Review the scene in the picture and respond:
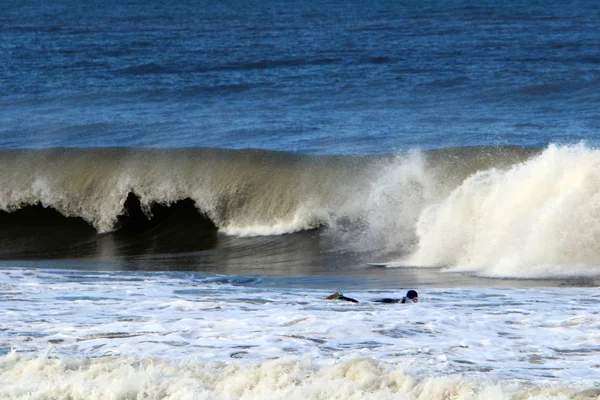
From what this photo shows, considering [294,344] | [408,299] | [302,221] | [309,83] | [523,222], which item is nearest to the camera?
[294,344]

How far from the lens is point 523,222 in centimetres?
1353

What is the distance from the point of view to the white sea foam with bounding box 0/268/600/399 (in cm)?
760

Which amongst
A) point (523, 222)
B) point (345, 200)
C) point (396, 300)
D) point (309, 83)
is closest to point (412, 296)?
point (396, 300)

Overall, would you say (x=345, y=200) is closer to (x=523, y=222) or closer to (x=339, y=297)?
(x=523, y=222)

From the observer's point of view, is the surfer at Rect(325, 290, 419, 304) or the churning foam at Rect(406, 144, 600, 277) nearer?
the surfer at Rect(325, 290, 419, 304)

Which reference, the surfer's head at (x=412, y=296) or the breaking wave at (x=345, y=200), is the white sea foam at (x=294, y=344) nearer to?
the surfer's head at (x=412, y=296)

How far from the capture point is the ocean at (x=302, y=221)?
808 cm

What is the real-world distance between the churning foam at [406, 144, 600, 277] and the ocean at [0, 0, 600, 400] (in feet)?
0.11

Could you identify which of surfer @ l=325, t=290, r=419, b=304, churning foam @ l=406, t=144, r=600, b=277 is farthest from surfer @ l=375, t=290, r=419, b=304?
churning foam @ l=406, t=144, r=600, b=277

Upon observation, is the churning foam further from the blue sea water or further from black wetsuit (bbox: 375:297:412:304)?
the blue sea water

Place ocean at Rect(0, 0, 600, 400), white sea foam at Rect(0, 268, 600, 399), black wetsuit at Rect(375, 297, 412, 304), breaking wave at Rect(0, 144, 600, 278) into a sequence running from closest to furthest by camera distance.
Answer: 1. white sea foam at Rect(0, 268, 600, 399)
2. ocean at Rect(0, 0, 600, 400)
3. black wetsuit at Rect(375, 297, 412, 304)
4. breaking wave at Rect(0, 144, 600, 278)

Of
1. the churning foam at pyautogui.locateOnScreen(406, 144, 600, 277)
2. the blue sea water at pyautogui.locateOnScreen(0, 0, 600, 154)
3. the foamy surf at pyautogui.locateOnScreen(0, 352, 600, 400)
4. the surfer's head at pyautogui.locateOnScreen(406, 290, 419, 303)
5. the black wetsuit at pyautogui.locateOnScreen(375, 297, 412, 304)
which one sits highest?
the blue sea water at pyautogui.locateOnScreen(0, 0, 600, 154)

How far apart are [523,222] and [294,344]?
228 inches

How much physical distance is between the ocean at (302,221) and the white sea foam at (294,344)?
0.03 metres
